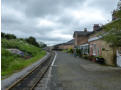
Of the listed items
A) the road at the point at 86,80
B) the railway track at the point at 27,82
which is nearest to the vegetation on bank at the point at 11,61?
the railway track at the point at 27,82

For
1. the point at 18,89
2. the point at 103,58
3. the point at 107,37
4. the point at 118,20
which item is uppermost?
the point at 118,20

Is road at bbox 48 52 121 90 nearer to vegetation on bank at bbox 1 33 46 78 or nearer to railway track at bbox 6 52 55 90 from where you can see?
railway track at bbox 6 52 55 90

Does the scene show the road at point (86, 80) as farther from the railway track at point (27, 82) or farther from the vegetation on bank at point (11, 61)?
the vegetation on bank at point (11, 61)

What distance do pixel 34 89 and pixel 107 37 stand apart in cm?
622

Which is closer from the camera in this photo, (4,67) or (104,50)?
(4,67)

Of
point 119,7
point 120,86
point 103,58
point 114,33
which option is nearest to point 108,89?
point 120,86

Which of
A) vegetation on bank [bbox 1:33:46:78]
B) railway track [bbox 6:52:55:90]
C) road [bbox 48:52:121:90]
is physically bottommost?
railway track [bbox 6:52:55:90]

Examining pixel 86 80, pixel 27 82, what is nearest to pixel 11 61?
pixel 27 82

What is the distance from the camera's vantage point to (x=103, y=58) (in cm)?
1492

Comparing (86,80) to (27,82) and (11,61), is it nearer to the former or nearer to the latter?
(27,82)

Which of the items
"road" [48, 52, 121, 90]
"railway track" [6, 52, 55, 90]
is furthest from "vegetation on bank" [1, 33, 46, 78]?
"road" [48, 52, 121, 90]

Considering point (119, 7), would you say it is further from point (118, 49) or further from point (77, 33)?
point (77, 33)

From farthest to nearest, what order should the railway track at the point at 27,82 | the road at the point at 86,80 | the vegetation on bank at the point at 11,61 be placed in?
the vegetation on bank at the point at 11,61 < the railway track at the point at 27,82 < the road at the point at 86,80

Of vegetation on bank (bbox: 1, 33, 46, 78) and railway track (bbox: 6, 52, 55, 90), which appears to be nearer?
railway track (bbox: 6, 52, 55, 90)
